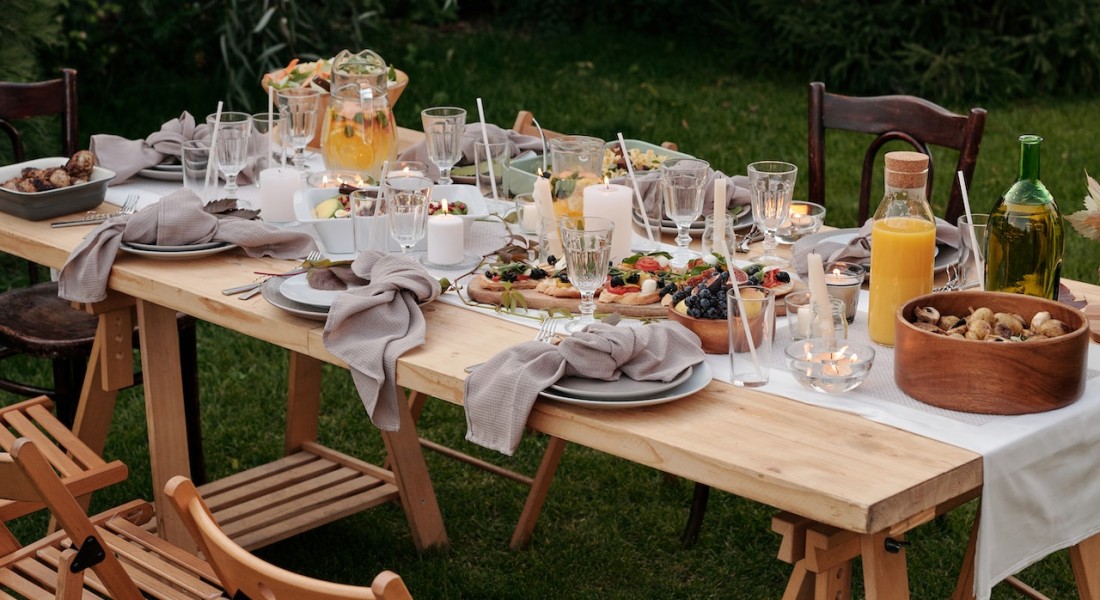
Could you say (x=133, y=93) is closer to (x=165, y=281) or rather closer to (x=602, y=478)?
(x=602, y=478)

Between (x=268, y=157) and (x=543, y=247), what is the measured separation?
0.94 meters

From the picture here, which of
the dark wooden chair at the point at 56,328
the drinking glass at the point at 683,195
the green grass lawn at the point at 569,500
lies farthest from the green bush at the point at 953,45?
the drinking glass at the point at 683,195

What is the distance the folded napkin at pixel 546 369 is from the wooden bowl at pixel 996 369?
1.07ft

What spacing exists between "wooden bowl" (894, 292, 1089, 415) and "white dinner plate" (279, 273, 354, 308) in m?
0.96

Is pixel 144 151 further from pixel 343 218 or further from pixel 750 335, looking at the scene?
pixel 750 335

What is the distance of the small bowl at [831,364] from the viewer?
2014 millimetres

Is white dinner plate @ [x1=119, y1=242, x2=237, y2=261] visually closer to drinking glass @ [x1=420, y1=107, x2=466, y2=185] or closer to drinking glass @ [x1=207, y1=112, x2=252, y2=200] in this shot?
drinking glass @ [x1=207, y1=112, x2=252, y2=200]

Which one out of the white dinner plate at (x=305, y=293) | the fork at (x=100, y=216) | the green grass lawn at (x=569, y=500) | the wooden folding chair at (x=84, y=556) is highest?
the fork at (x=100, y=216)

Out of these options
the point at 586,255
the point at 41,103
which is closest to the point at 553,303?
the point at 586,255

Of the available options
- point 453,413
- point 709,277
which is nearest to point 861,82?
point 453,413

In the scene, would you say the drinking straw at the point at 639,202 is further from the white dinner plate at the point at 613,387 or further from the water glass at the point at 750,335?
the white dinner plate at the point at 613,387

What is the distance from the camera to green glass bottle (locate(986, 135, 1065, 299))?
7.30 feet

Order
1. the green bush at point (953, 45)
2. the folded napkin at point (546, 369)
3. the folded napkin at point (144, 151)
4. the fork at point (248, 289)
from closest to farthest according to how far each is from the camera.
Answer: the folded napkin at point (546, 369) → the fork at point (248, 289) → the folded napkin at point (144, 151) → the green bush at point (953, 45)

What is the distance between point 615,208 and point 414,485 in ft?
3.36
